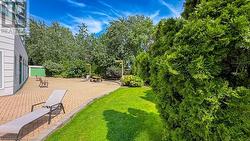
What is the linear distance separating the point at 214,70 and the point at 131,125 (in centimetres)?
441

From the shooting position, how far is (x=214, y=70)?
12.2 feet

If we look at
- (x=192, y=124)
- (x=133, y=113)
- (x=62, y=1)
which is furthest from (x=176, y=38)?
(x=62, y=1)

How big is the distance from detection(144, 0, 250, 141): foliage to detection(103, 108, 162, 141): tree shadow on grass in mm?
2781

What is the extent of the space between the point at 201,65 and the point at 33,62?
53.3m

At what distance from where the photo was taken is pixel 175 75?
391 centimetres

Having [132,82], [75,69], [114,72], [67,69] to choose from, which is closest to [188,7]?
[132,82]

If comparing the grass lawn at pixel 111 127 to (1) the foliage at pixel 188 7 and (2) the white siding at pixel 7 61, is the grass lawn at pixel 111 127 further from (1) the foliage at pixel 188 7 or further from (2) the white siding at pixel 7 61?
(2) the white siding at pixel 7 61

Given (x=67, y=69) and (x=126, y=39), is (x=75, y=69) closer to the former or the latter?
(x=67, y=69)

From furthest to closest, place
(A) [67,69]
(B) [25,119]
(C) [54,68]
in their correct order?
1. (C) [54,68]
2. (A) [67,69]
3. (B) [25,119]

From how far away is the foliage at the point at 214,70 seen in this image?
3584mm

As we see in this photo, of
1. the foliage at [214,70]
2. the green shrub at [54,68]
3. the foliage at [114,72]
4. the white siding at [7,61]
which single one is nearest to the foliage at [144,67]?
the foliage at [214,70]

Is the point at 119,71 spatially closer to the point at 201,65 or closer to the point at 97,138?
the point at 97,138

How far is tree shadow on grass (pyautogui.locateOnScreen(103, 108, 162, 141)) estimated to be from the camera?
663 cm

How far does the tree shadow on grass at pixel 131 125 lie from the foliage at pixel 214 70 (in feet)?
9.12
